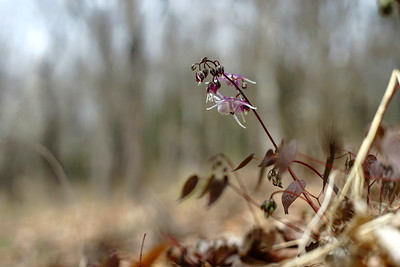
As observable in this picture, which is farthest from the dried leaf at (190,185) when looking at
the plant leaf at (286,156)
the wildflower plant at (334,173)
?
the plant leaf at (286,156)

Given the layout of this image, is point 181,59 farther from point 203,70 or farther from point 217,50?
point 203,70

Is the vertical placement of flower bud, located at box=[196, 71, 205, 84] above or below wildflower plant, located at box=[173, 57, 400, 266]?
above

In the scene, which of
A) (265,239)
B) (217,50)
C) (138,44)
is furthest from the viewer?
(217,50)

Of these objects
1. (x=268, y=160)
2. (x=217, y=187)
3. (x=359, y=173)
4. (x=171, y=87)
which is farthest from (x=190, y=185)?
(x=171, y=87)

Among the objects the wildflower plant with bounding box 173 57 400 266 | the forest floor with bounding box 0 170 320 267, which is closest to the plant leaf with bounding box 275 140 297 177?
the wildflower plant with bounding box 173 57 400 266

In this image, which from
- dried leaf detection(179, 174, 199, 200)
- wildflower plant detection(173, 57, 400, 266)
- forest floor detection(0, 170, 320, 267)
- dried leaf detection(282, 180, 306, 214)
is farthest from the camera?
forest floor detection(0, 170, 320, 267)

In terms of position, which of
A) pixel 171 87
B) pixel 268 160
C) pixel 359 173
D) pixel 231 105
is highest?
pixel 171 87

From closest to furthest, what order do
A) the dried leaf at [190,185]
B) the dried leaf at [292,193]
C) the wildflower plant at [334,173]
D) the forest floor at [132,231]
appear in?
the wildflower plant at [334,173]
the dried leaf at [292,193]
the dried leaf at [190,185]
the forest floor at [132,231]

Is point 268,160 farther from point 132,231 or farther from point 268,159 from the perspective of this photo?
point 132,231

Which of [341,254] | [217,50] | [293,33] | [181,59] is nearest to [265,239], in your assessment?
[341,254]

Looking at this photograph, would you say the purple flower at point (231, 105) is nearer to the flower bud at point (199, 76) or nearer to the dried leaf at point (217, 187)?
the flower bud at point (199, 76)

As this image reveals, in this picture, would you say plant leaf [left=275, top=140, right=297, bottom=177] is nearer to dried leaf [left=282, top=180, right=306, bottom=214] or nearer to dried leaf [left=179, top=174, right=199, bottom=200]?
dried leaf [left=282, top=180, right=306, bottom=214]
